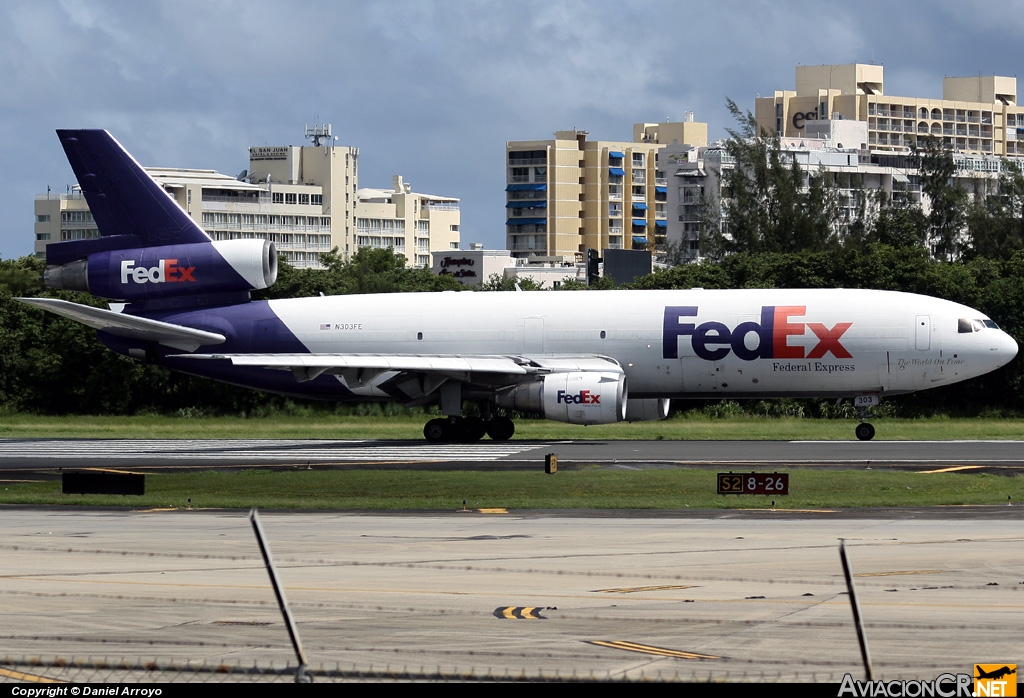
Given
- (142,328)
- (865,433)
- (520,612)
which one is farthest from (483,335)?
(520,612)

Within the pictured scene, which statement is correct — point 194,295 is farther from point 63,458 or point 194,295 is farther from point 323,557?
point 323,557

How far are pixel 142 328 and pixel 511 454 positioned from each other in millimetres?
14559

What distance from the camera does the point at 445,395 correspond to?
45.0 metres

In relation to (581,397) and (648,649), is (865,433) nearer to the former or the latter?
(581,397)

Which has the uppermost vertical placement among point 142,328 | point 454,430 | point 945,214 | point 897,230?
point 945,214

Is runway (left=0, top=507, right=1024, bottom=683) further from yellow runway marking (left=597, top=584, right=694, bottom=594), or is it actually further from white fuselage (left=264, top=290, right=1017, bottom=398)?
white fuselage (left=264, top=290, right=1017, bottom=398)

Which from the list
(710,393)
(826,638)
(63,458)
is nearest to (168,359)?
(63,458)

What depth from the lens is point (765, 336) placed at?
43375mm

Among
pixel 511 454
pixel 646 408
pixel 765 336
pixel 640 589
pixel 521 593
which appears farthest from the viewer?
pixel 646 408

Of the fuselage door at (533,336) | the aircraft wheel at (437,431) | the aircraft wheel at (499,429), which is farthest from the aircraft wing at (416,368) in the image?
the aircraft wheel at (499,429)

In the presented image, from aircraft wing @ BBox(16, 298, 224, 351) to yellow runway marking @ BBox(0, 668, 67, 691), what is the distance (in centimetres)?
3259

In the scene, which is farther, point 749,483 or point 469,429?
point 469,429

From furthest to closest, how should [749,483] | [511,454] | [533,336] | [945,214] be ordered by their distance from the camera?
[945,214] → [533,336] → [511,454] → [749,483]

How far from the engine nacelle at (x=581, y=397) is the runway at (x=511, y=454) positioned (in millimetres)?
977
